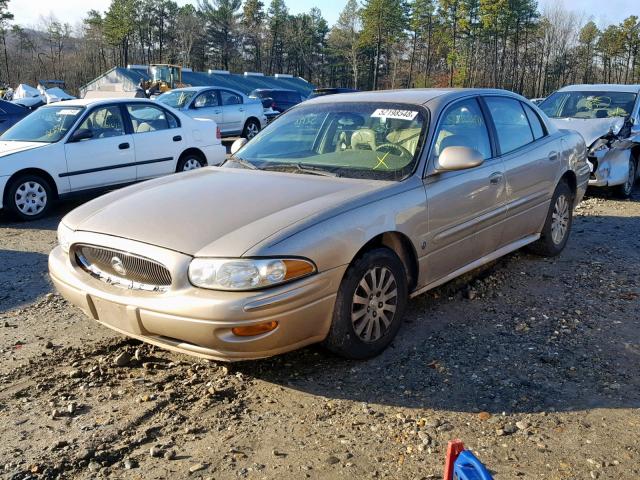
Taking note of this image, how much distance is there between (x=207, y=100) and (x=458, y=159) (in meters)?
13.0

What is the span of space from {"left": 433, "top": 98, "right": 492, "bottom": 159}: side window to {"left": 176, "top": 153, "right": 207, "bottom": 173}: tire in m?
5.68

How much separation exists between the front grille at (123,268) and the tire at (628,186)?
8012 millimetres

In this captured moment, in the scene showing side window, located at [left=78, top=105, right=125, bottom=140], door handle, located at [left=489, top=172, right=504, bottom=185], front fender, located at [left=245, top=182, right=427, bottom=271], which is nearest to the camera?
front fender, located at [left=245, top=182, right=427, bottom=271]

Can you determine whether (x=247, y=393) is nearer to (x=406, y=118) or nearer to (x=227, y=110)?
(x=406, y=118)

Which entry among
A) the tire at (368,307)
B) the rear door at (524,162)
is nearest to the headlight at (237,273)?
the tire at (368,307)

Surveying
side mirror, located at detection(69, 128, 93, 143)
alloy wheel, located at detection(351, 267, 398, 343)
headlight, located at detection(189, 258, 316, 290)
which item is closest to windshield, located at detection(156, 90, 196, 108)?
side mirror, located at detection(69, 128, 93, 143)

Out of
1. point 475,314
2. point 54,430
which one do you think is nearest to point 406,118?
point 475,314

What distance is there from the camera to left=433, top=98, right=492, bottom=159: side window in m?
4.24

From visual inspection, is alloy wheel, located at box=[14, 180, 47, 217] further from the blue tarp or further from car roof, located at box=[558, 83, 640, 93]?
the blue tarp

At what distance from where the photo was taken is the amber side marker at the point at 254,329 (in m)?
3.02

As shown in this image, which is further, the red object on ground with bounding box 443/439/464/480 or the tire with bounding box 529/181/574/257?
the tire with bounding box 529/181/574/257

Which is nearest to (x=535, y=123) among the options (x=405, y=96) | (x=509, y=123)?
(x=509, y=123)

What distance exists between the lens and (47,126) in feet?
26.8

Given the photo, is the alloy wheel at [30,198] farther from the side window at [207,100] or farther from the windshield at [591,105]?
the side window at [207,100]
